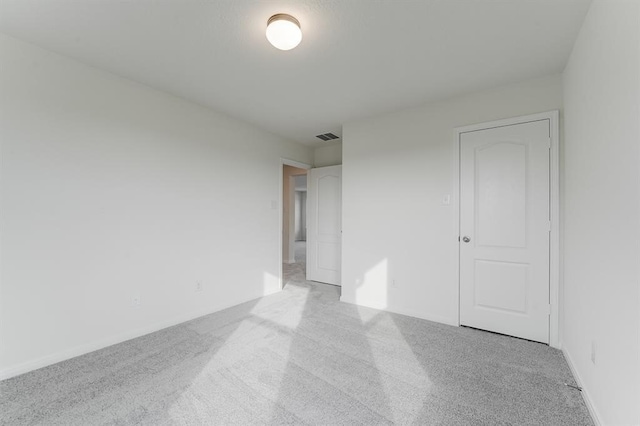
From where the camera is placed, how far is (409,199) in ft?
10.4

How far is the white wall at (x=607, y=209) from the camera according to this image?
1128mm

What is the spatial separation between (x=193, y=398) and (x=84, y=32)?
2618 mm

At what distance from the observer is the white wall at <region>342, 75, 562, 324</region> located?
277 centimetres

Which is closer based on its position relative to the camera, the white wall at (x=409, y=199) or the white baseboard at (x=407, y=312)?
the white wall at (x=409, y=199)

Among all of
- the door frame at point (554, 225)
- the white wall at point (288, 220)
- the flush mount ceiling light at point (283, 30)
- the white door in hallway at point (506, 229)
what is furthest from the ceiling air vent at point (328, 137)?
the door frame at point (554, 225)

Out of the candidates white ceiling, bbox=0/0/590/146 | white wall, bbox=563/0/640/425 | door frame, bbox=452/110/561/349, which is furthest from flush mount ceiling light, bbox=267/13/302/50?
door frame, bbox=452/110/561/349

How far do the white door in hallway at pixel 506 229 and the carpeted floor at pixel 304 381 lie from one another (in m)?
0.23

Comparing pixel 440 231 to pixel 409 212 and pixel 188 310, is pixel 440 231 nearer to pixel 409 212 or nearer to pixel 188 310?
pixel 409 212

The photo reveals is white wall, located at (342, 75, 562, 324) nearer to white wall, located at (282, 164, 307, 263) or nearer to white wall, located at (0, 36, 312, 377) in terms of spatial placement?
white wall, located at (0, 36, 312, 377)

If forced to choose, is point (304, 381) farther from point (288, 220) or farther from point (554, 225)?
point (288, 220)

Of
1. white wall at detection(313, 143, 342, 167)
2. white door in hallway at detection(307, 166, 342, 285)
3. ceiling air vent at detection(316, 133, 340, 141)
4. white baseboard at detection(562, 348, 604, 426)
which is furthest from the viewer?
white wall at detection(313, 143, 342, 167)

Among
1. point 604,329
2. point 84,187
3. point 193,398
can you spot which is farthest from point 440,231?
point 84,187

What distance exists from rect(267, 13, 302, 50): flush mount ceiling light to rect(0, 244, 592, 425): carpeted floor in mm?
2318

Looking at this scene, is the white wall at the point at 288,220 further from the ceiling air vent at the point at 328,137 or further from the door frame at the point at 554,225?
the door frame at the point at 554,225
